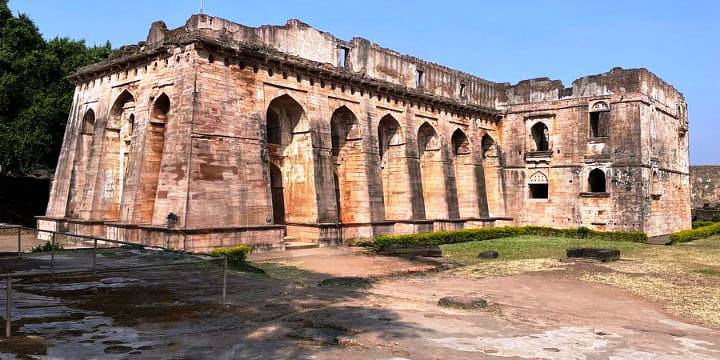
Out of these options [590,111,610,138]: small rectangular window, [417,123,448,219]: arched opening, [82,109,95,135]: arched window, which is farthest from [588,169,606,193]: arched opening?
[82,109,95,135]: arched window

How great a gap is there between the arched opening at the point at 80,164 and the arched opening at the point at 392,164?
1193cm

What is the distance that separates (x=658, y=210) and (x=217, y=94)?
73.2 feet

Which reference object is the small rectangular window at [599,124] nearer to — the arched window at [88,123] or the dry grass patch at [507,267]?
the dry grass patch at [507,267]

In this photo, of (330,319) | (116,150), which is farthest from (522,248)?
(116,150)

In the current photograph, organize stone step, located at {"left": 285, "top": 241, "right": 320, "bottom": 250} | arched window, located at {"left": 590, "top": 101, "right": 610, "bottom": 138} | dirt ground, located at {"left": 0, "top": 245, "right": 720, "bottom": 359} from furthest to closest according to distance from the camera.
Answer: arched window, located at {"left": 590, "top": 101, "right": 610, "bottom": 138}, stone step, located at {"left": 285, "top": 241, "right": 320, "bottom": 250}, dirt ground, located at {"left": 0, "top": 245, "right": 720, "bottom": 359}

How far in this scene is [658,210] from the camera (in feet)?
92.2

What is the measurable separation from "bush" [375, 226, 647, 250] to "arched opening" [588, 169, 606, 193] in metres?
2.66

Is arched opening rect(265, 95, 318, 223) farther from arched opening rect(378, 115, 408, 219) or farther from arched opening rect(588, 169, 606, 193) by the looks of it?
arched opening rect(588, 169, 606, 193)

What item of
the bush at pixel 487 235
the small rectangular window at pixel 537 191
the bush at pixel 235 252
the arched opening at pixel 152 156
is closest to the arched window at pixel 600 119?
the small rectangular window at pixel 537 191

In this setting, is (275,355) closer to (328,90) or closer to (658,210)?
(328,90)

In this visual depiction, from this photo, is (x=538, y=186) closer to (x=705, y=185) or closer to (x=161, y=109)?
(x=161, y=109)

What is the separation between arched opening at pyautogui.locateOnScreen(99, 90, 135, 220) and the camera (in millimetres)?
20969

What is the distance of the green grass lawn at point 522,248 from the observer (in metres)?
18.4

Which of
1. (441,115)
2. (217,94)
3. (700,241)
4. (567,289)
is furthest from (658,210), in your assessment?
(217,94)
